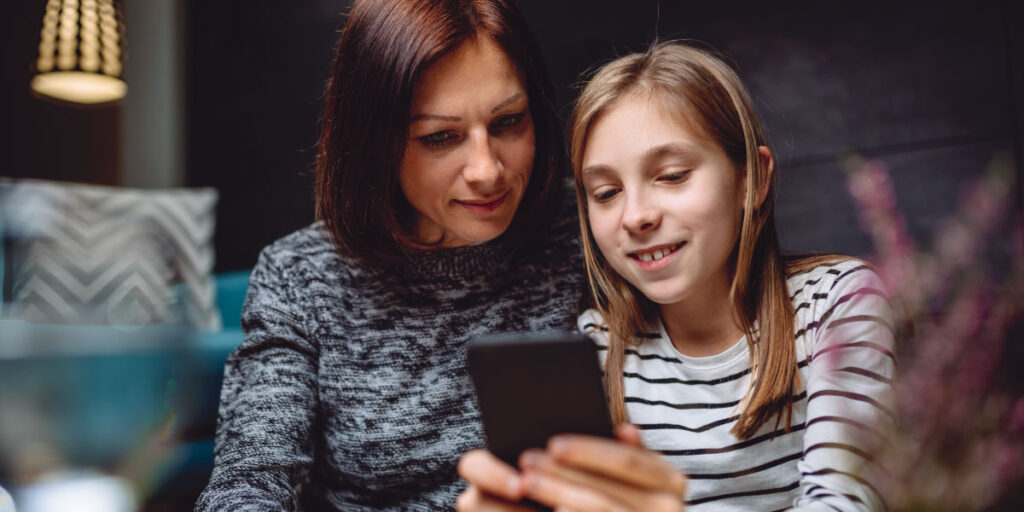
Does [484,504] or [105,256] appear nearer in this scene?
[484,504]

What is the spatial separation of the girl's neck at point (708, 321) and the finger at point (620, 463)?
1.82 feet

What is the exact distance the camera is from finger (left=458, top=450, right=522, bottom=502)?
544mm

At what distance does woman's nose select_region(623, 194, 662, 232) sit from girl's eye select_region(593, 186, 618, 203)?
0.06 metres

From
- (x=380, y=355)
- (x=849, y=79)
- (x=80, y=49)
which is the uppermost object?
(x=80, y=49)

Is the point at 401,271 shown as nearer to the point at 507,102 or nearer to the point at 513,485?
the point at 507,102

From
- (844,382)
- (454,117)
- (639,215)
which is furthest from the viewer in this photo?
(454,117)

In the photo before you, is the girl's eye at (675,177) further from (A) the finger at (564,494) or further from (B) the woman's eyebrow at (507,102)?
(A) the finger at (564,494)

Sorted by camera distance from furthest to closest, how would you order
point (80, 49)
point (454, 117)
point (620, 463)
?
point (80, 49), point (454, 117), point (620, 463)

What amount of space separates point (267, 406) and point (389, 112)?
1.53ft

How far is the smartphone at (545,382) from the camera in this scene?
21.9 inches

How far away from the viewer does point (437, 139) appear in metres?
1.06

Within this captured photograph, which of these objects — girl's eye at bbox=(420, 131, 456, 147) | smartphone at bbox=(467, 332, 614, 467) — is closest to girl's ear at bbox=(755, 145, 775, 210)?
girl's eye at bbox=(420, 131, 456, 147)

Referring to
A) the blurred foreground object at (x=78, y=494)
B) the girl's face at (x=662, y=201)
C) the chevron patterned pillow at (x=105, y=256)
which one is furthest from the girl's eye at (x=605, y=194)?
the chevron patterned pillow at (x=105, y=256)

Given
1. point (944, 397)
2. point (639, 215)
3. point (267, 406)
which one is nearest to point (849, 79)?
point (639, 215)
